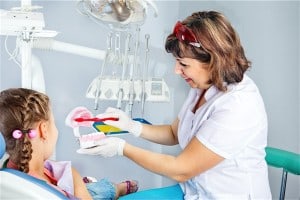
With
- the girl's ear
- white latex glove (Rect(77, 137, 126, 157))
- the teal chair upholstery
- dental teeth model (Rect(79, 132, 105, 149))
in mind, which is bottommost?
the teal chair upholstery

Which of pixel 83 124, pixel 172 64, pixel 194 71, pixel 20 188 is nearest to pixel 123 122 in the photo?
pixel 83 124

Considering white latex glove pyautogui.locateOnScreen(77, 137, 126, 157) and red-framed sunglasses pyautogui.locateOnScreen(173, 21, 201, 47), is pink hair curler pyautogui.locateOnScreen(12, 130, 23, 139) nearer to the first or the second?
white latex glove pyautogui.locateOnScreen(77, 137, 126, 157)

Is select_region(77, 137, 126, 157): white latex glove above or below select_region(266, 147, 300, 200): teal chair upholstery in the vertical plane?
above

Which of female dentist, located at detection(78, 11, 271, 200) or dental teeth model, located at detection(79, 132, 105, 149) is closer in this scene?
female dentist, located at detection(78, 11, 271, 200)

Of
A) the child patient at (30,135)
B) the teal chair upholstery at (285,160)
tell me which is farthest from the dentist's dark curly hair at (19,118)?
the teal chair upholstery at (285,160)

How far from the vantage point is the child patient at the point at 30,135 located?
3.82 feet

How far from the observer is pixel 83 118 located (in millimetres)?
1494

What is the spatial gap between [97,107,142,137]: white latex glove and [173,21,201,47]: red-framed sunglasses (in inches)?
16.7

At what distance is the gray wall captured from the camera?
80.5 inches

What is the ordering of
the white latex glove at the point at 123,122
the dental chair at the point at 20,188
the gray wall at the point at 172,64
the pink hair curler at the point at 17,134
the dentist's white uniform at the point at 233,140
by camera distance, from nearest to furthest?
Result: 1. the dental chair at the point at 20,188
2. the pink hair curler at the point at 17,134
3. the dentist's white uniform at the point at 233,140
4. the white latex glove at the point at 123,122
5. the gray wall at the point at 172,64

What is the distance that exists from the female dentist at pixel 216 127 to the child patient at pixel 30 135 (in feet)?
0.59

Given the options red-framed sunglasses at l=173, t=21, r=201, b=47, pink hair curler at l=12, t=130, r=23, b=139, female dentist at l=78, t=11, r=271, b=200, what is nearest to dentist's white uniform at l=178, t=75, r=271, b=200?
female dentist at l=78, t=11, r=271, b=200

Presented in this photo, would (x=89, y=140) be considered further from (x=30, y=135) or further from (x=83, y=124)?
(x=30, y=135)

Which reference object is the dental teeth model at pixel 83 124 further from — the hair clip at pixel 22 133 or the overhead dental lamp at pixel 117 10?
the overhead dental lamp at pixel 117 10
